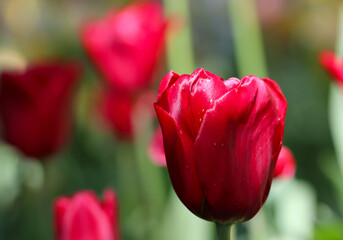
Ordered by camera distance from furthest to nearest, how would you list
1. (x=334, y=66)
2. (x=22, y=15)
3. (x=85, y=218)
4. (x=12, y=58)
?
(x=22, y=15)
(x=12, y=58)
(x=334, y=66)
(x=85, y=218)

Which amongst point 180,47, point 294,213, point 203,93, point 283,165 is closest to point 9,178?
point 180,47

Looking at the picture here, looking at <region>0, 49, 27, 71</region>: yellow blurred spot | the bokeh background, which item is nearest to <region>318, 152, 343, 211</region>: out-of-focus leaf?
the bokeh background

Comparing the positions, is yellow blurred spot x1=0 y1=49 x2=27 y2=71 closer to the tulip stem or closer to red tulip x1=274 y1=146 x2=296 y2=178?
red tulip x1=274 y1=146 x2=296 y2=178

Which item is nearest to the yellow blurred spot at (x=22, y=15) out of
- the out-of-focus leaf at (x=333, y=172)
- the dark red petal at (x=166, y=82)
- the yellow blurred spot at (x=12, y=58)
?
the yellow blurred spot at (x=12, y=58)

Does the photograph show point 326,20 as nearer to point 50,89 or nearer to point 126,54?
point 126,54

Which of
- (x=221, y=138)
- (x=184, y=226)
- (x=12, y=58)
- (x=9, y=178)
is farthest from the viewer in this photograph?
(x=12, y=58)

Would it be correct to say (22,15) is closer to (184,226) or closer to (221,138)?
(184,226)

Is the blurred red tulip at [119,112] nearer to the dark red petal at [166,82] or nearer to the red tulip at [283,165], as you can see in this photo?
the red tulip at [283,165]

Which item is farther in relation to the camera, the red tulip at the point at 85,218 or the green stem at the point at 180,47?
the green stem at the point at 180,47

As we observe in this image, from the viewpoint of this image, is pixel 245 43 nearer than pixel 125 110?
No
